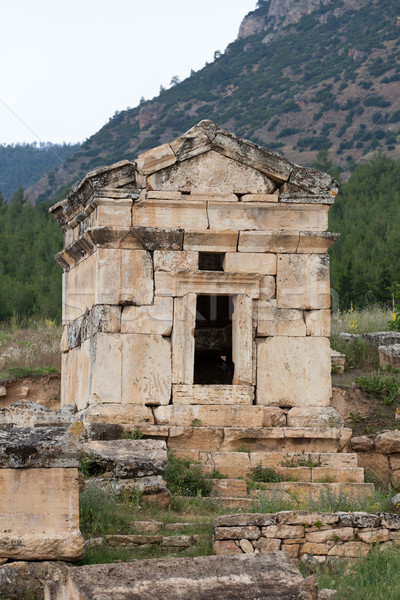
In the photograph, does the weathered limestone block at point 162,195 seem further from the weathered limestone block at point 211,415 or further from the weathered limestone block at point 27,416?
the weathered limestone block at point 27,416

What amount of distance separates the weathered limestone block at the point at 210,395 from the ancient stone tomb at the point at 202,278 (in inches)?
0.5

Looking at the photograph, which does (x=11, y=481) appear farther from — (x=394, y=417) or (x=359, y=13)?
(x=359, y=13)

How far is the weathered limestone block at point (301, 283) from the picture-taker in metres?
10.4

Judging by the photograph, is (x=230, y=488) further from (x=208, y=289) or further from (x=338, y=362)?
(x=338, y=362)

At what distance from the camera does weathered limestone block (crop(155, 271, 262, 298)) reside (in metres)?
10.2

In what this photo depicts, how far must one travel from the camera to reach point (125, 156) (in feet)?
209

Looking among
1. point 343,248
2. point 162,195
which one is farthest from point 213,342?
point 343,248

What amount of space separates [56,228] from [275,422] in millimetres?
Answer: 23626

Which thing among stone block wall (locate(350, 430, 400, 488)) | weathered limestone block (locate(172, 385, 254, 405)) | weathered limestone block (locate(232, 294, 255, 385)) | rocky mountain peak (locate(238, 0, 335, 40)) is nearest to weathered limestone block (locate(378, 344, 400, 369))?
stone block wall (locate(350, 430, 400, 488))

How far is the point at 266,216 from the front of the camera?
10.4 metres

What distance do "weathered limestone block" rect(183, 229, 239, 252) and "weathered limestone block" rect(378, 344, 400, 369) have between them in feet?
16.3

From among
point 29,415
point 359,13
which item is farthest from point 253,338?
point 359,13

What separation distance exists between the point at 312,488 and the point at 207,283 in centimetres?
276

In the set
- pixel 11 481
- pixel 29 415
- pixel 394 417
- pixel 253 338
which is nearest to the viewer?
pixel 11 481
